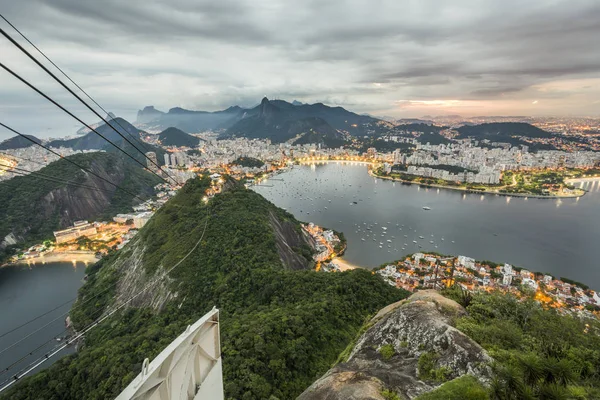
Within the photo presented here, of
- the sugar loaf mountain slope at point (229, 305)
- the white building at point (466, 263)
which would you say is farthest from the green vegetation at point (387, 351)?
the white building at point (466, 263)

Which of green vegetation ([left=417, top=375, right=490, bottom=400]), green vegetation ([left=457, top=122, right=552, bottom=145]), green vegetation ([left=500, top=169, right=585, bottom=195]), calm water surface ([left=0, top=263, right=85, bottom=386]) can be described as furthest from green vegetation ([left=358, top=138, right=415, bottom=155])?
green vegetation ([left=417, top=375, right=490, bottom=400])

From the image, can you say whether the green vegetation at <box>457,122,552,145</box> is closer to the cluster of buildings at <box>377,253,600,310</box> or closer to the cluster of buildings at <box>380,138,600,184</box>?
the cluster of buildings at <box>380,138,600,184</box>

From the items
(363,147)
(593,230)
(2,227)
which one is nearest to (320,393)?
(2,227)

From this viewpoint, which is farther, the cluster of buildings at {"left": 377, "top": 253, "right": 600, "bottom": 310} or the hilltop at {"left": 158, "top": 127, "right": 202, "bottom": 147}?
the hilltop at {"left": 158, "top": 127, "right": 202, "bottom": 147}

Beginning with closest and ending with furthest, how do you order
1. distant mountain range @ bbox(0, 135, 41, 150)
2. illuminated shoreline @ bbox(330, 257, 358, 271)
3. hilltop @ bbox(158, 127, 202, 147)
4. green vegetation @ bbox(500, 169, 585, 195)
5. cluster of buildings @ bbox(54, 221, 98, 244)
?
illuminated shoreline @ bbox(330, 257, 358, 271) < cluster of buildings @ bbox(54, 221, 98, 244) < green vegetation @ bbox(500, 169, 585, 195) < distant mountain range @ bbox(0, 135, 41, 150) < hilltop @ bbox(158, 127, 202, 147)

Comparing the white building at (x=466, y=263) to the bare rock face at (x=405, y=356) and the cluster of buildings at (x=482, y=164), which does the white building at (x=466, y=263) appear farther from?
the cluster of buildings at (x=482, y=164)

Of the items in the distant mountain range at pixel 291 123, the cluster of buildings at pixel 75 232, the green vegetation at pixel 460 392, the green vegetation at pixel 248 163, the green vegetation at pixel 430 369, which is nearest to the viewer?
the green vegetation at pixel 460 392
